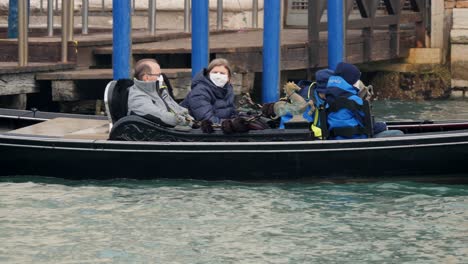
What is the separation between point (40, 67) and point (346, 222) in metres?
5.61

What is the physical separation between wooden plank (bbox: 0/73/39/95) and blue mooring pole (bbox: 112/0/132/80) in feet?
4.64

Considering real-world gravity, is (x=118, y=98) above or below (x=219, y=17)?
below

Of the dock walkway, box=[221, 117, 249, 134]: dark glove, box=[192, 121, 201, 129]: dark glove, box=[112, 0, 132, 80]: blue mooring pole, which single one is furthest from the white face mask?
the dock walkway

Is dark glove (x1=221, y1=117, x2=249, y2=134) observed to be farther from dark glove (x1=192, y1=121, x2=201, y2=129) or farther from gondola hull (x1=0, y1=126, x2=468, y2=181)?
dark glove (x1=192, y1=121, x2=201, y2=129)

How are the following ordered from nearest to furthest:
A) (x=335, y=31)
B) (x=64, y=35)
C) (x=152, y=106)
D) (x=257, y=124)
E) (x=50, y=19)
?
1. (x=152, y=106)
2. (x=257, y=124)
3. (x=64, y=35)
4. (x=335, y=31)
5. (x=50, y=19)

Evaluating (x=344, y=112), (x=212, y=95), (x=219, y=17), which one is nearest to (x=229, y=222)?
(x=344, y=112)

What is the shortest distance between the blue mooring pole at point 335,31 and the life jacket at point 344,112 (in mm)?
4236

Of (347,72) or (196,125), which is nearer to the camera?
(347,72)

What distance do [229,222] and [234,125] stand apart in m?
1.36

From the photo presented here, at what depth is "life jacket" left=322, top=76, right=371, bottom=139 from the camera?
11102mm

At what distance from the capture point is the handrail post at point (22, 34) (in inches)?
567

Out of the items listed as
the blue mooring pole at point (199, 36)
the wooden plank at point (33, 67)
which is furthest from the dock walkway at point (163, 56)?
the blue mooring pole at point (199, 36)

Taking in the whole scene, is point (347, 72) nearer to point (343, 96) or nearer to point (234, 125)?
point (343, 96)

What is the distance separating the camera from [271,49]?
14.2m
